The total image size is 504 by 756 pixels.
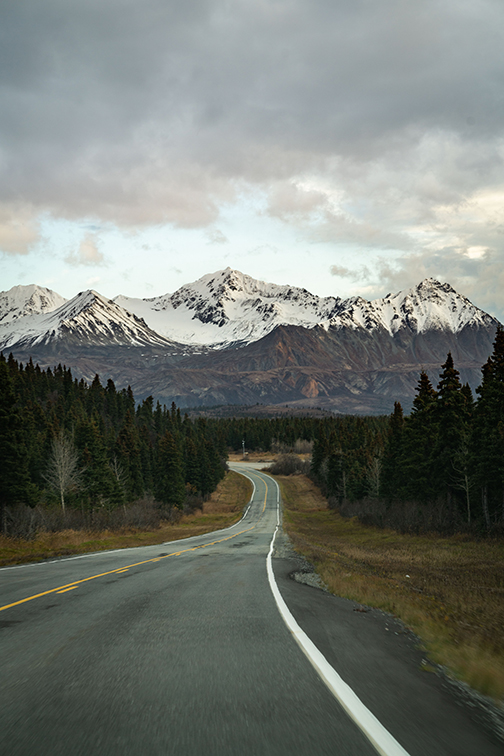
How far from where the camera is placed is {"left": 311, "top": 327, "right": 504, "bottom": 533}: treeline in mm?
32812

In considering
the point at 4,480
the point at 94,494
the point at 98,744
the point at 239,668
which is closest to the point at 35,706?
the point at 98,744

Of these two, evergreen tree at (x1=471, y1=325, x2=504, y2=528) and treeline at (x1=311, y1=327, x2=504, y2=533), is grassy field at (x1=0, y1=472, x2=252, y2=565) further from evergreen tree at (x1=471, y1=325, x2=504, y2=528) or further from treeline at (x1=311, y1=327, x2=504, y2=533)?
evergreen tree at (x1=471, y1=325, x2=504, y2=528)

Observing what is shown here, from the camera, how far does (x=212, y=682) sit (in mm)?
4695

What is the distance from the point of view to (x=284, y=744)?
350 cm

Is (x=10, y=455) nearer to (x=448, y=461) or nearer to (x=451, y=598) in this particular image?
(x=451, y=598)

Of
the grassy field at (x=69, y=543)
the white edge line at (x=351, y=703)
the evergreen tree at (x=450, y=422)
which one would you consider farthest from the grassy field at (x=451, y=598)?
the evergreen tree at (x=450, y=422)

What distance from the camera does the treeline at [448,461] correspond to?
32.8 meters

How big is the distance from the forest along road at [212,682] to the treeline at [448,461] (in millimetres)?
27150

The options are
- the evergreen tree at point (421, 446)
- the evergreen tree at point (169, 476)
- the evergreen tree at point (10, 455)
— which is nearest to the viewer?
the evergreen tree at point (10, 455)

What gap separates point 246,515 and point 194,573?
2091 inches

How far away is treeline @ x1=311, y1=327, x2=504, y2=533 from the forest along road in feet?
89.1

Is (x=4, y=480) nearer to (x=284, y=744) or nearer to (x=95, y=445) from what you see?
(x=95, y=445)

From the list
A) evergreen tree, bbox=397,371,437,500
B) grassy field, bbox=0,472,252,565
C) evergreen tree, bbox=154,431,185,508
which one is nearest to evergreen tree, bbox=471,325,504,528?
evergreen tree, bbox=397,371,437,500

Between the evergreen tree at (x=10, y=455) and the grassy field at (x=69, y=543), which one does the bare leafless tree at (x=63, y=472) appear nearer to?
the grassy field at (x=69, y=543)
